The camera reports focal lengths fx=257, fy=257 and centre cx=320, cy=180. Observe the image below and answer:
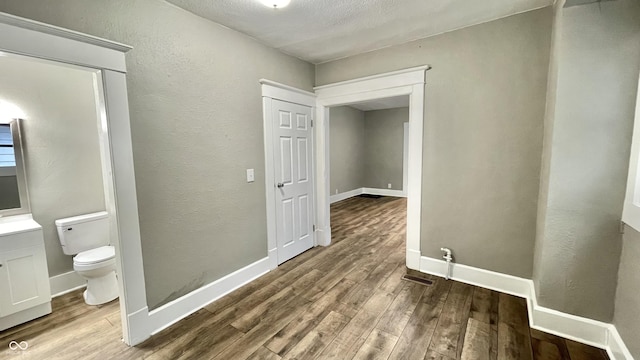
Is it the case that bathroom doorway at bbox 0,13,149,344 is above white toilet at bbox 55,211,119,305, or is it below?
above

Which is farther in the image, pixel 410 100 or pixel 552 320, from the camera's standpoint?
pixel 410 100

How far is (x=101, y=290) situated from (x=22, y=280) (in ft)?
1.72

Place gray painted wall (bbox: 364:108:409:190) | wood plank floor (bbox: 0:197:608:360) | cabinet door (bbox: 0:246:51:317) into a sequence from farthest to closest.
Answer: gray painted wall (bbox: 364:108:409:190) < cabinet door (bbox: 0:246:51:317) < wood plank floor (bbox: 0:197:608:360)

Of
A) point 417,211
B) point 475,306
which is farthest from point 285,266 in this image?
point 475,306

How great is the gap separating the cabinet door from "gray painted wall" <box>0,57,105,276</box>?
449 millimetres

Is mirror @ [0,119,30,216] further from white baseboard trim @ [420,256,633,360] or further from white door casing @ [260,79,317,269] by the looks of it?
white baseboard trim @ [420,256,633,360]

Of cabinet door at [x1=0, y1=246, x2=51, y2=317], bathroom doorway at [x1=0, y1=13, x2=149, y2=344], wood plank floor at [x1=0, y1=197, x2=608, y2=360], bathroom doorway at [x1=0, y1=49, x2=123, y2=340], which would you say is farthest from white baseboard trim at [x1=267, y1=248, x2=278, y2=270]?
cabinet door at [x1=0, y1=246, x2=51, y2=317]

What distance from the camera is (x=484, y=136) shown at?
7.84ft

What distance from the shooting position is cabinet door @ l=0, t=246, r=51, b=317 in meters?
1.97

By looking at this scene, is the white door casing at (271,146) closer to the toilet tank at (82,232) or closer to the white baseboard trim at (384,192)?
the toilet tank at (82,232)

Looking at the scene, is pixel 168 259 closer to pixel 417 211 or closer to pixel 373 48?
pixel 417 211

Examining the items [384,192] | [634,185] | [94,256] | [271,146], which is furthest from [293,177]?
[384,192]

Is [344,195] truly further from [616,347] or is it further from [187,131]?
[616,347]

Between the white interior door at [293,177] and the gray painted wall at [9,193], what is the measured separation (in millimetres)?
2297
